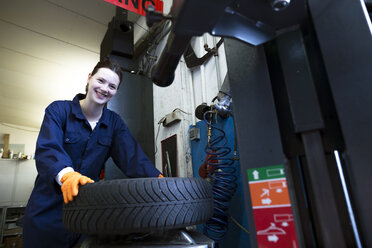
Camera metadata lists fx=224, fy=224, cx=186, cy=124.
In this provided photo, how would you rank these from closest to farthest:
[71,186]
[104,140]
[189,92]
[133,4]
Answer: [71,186] < [104,140] < [189,92] < [133,4]

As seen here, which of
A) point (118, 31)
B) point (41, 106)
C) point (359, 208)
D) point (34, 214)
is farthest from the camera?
point (41, 106)

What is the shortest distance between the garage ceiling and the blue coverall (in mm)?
1673

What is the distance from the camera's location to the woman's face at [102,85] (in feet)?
4.12

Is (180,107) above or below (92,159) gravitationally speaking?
above

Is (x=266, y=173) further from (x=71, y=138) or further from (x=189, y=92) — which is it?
(x=189, y=92)

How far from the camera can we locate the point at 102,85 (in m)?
1.27

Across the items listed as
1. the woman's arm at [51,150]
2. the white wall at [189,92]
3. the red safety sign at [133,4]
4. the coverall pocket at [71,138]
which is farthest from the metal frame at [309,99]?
the red safety sign at [133,4]

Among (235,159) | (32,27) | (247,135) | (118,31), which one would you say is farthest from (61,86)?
(247,135)

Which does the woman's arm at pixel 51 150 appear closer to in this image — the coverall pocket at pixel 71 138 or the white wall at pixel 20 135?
the coverall pocket at pixel 71 138

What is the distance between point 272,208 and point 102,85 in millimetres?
1169

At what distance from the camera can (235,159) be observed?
3.71 ft

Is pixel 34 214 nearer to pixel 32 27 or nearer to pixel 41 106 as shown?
pixel 32 27

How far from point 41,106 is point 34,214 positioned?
4.59 meters

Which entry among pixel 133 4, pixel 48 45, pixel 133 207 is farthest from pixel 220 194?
pixel 48 45
